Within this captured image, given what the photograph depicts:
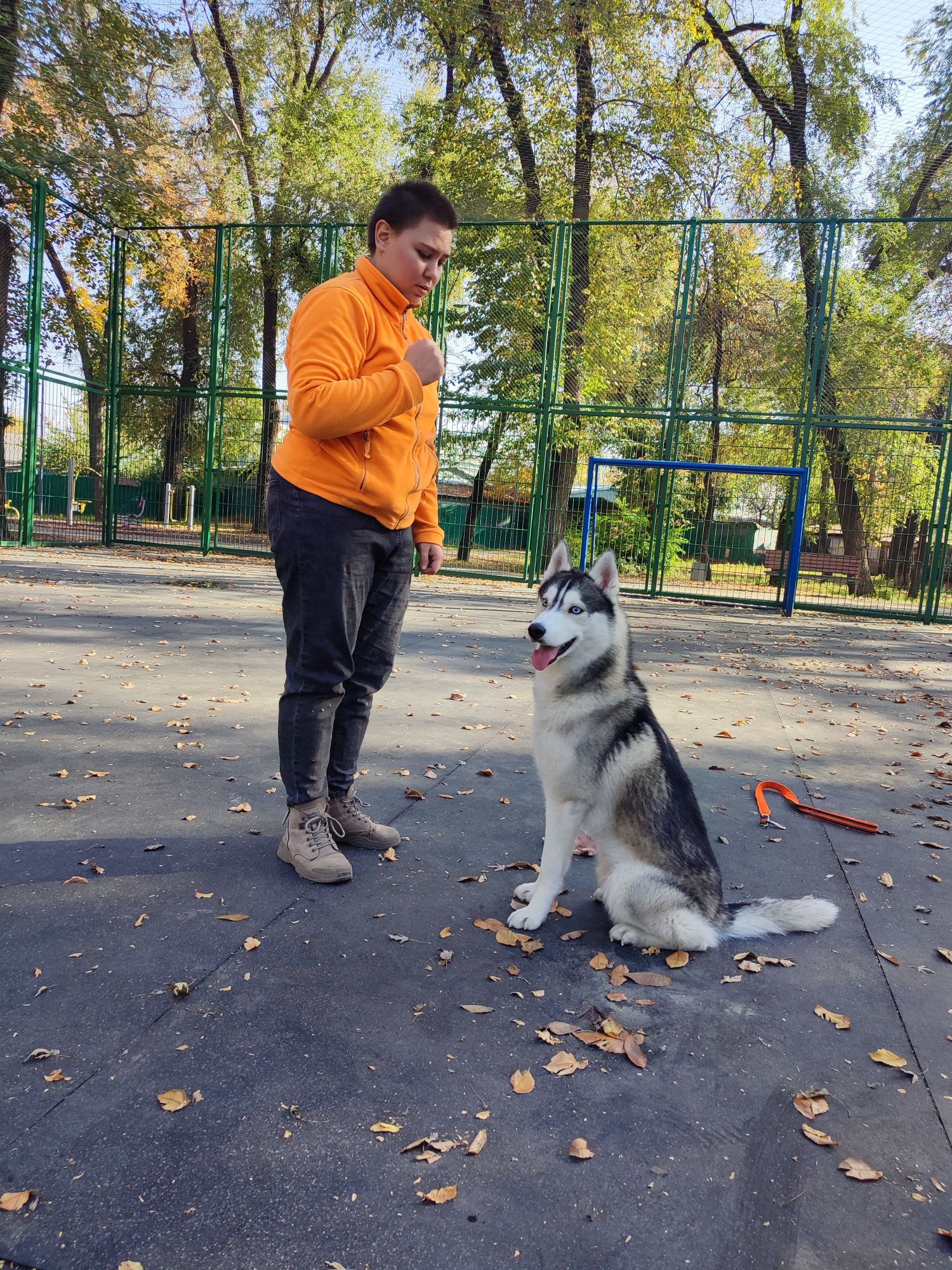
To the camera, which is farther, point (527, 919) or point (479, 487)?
point (479, 487)

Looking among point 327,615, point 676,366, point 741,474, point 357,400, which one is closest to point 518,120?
point 676,366

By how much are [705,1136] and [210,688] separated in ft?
16.2

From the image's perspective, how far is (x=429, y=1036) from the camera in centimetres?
218

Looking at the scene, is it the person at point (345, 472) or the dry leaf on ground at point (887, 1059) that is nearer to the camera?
the dry leaf on ground at point (887, 1059)

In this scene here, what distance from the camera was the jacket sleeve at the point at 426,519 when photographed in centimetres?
352

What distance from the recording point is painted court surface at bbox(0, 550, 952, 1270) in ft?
5.22

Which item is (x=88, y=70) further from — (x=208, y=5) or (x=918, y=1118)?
(x=918, y=1118)

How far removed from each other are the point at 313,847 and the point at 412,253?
87.4 inches

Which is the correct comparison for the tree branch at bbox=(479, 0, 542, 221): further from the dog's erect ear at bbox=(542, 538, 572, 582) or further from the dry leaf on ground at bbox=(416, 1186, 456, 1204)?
the dry leaf on ground at bbox=(416, 1186, 456, 1204)

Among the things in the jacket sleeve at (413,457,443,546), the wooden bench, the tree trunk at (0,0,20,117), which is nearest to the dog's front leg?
the jacket sleeve at (413,457,443,546)

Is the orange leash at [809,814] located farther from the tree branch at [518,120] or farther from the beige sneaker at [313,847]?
the tree branch at [518,120]

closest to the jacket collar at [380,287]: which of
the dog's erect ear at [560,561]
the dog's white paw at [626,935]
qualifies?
the dog's erect ear at [560,561]

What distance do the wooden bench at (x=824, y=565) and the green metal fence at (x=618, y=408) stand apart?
4 cm

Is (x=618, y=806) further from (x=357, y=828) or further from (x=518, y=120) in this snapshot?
(x=518, y=120)
